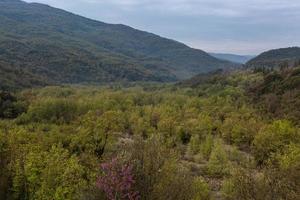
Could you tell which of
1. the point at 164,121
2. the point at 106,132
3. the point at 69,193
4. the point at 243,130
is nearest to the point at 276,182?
the point at 69,193

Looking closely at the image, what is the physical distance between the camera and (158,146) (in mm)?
22094

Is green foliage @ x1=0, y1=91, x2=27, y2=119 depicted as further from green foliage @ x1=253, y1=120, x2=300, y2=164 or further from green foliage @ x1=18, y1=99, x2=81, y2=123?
green foliage @ x1=253, y1=120, x2=300, y2=164

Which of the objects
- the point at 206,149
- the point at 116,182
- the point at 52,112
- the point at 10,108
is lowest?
the point at 10,108

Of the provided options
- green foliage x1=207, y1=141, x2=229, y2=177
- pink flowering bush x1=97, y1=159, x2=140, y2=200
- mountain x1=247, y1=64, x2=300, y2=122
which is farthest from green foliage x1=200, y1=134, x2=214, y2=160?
pink flowering bush x1=97, y1=159, x2=140, y2=200

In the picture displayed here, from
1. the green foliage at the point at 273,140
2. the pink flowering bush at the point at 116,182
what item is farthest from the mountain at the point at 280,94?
the pink flowering bush at the point at 116,182

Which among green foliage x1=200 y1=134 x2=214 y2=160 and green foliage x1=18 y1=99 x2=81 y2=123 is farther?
green foliage x1=18 y1=99 x2=81 y2=123

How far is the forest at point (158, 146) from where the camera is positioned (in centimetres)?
2066

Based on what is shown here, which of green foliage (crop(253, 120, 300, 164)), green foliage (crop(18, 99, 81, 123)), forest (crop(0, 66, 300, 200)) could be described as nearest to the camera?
forest (crop(0, 66, 300, 200))

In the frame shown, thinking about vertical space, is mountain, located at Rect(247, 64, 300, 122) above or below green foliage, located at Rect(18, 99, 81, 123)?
above

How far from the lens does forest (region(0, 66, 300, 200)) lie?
2066cm

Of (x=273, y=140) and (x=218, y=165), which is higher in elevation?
→ (x=273, y=140)

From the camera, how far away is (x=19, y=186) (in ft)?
103

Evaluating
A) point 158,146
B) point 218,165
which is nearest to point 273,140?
point 218,165

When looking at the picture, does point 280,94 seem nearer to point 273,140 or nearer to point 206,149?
point 206,149
